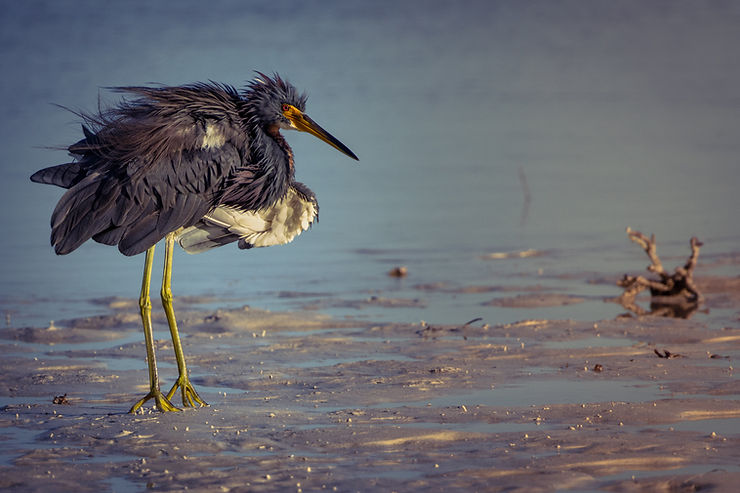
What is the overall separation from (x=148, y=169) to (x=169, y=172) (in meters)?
0.14

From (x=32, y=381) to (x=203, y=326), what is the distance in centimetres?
231

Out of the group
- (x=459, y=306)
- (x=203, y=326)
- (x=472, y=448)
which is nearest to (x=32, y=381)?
(x=203, y=326)

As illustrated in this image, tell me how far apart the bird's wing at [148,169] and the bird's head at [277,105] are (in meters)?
0.25

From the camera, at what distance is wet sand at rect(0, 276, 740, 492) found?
16.7 feet

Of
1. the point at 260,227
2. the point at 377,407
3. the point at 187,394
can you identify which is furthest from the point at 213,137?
the point at 377,407

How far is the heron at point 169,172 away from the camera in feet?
22.3

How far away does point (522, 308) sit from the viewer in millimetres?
10500

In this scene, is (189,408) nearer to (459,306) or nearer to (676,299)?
(459,306)

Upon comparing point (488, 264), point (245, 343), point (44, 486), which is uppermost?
point (488, 264)

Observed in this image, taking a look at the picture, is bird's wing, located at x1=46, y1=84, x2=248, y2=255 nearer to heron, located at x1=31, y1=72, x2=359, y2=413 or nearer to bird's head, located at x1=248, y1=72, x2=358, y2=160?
heron, located at x1=31, y1=72, x2=359, y2=413

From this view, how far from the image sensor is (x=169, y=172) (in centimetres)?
692

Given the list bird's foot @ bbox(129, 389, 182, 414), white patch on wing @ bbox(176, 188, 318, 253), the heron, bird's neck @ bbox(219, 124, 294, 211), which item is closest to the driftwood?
white patch on wing @ bbox(176, 188, 318, 253)

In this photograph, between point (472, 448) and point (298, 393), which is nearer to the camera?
point (472, 448)

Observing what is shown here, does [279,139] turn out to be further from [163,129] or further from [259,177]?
[163,129]
